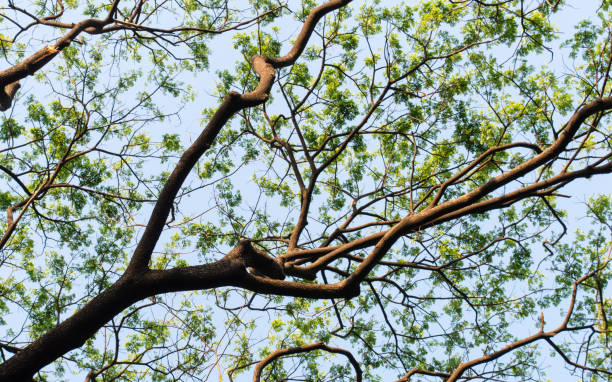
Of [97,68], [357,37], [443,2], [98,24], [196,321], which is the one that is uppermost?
[443,2]

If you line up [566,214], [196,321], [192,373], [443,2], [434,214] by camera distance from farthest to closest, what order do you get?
1. [566,214]
2. [443,2]
3. [196,321]
4. [192,373]
5. [434,214]

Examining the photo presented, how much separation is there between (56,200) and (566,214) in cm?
974

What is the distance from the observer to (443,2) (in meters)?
7.39

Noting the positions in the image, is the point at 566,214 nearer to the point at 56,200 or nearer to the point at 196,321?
the point at 196,321

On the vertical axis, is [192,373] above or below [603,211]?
below

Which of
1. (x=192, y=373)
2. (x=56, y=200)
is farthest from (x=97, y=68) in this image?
(x=192, y=373)

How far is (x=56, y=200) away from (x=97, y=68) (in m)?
2.53

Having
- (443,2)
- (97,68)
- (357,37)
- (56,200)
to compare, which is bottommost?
(56,200)

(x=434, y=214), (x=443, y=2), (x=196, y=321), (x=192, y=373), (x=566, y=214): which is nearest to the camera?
(x=434, y=214)

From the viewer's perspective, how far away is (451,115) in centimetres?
678

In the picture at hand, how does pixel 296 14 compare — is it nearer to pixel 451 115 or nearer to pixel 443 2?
pixel 443 2

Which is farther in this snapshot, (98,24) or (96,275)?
(96,275)

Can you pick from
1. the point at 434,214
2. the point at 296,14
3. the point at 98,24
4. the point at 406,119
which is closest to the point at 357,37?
the point at 296,14

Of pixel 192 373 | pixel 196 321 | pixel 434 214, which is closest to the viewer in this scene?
pixel 434 214
